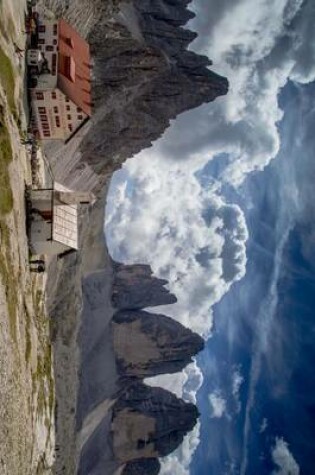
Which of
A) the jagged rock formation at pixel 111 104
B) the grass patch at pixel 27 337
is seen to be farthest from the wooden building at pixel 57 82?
the grass patch at pixel 27 337

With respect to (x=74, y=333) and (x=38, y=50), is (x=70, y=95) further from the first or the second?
(x=74, y=333)

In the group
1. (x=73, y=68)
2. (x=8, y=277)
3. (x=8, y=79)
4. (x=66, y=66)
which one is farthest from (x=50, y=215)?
(x=73, y=68)

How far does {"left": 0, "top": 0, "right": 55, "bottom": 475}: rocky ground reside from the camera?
54309 millimetres

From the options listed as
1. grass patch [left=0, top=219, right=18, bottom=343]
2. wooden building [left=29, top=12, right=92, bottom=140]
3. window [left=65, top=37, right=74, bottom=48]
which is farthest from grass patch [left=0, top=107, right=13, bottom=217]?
window [left=65, top=37, right=74, bottom=48]

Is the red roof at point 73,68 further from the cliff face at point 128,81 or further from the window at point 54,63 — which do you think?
the cliff face at point 128,81

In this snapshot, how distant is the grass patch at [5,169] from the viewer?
2146 inches

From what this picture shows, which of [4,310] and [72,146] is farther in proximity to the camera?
[72,146]

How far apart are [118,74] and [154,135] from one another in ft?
105

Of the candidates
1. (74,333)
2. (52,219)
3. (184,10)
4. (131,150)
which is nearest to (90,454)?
(74,333)

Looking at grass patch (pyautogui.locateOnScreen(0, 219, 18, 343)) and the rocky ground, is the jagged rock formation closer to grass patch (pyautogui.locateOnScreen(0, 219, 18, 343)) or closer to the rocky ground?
the rocky ground

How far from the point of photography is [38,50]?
8425 centimetres

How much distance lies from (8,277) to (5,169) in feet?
39.0

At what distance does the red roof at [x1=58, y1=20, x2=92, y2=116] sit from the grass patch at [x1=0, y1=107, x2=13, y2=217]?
32.0m

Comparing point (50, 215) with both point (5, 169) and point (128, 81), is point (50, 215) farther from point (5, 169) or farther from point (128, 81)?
point (128, 81)
